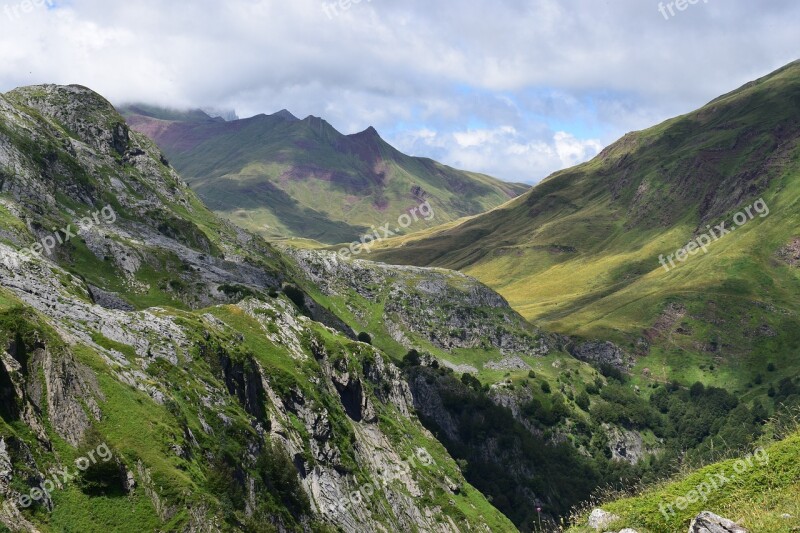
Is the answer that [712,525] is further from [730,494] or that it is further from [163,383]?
[163,383]

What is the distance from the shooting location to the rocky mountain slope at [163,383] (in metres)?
48.2

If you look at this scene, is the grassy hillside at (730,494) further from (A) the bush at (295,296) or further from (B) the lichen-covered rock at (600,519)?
(A) the bush at (295,296)

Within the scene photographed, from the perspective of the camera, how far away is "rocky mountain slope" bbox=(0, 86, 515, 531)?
158 feet

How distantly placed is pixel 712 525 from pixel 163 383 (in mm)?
61578

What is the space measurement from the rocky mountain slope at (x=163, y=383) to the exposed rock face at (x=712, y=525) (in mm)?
39619

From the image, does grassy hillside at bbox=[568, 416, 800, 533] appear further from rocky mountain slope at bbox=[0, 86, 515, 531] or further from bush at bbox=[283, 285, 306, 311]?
bush at bbox=[283, 285, 306, 311]

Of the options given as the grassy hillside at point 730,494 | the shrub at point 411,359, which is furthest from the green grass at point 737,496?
the shrub at point 411,359

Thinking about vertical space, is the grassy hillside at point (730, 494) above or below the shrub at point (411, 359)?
above

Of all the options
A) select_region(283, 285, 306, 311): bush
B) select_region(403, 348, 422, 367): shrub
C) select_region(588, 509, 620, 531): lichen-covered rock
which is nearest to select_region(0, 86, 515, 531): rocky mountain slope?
select_region(283, 285, 306, 311): bush

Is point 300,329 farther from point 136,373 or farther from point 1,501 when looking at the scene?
point 1,501

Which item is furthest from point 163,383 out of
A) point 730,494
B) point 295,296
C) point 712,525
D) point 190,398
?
point 295,296

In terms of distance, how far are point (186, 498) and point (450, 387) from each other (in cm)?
14275

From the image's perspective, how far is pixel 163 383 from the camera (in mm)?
68188

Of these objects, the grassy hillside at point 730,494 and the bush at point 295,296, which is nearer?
the grassy hillside at point 730,494
